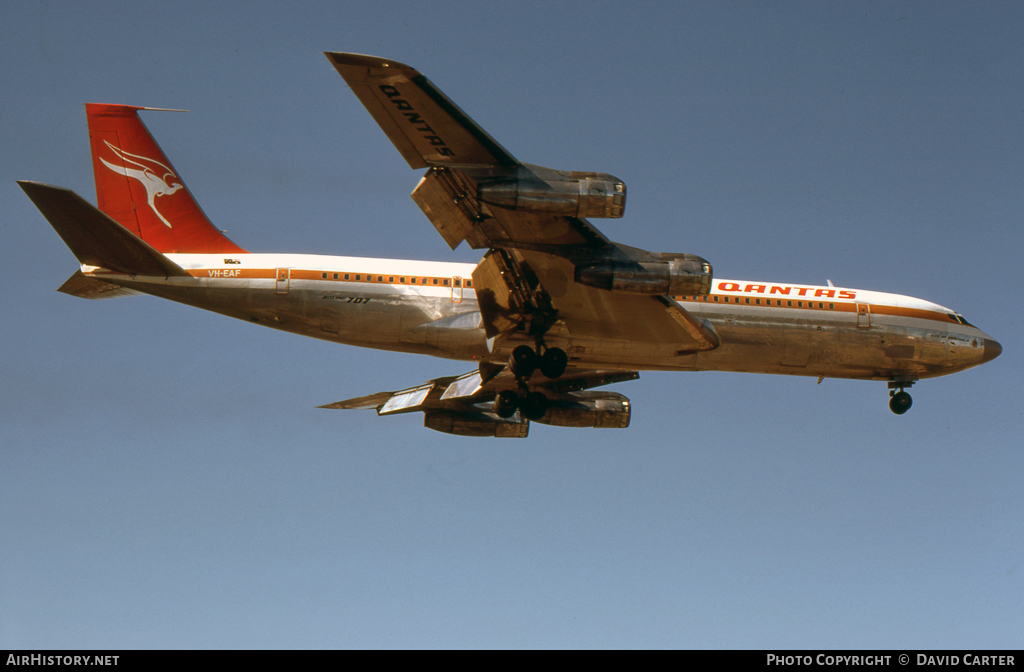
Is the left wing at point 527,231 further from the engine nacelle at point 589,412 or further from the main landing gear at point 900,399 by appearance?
the main landing gear at point 900,399

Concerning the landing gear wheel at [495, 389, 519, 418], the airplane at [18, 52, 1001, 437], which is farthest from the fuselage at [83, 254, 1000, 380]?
the landing gear wheel at [495, 389, 519, 418]

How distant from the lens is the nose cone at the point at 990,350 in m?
25.0


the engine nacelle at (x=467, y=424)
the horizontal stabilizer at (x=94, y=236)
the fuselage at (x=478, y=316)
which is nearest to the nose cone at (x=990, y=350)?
the fuselage at (x=478, y=316)

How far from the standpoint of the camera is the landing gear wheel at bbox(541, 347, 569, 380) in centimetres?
2161

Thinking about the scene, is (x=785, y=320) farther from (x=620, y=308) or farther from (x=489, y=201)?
(x=489, y=201)

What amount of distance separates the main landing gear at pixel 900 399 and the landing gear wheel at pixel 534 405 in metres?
9.26

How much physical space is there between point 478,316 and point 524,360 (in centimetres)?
151

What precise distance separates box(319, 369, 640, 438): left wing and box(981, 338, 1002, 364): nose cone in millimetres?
9280

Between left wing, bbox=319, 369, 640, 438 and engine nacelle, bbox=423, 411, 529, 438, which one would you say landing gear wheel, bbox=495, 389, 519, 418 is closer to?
left wing, bbox=319, 369, 640, 438

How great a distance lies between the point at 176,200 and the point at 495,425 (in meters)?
10.4

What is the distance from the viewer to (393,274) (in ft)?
71.7

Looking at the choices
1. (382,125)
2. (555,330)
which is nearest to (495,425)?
(555,330)

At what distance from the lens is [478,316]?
21.8 meters

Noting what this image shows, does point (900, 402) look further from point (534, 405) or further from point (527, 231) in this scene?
point (527, 231)
